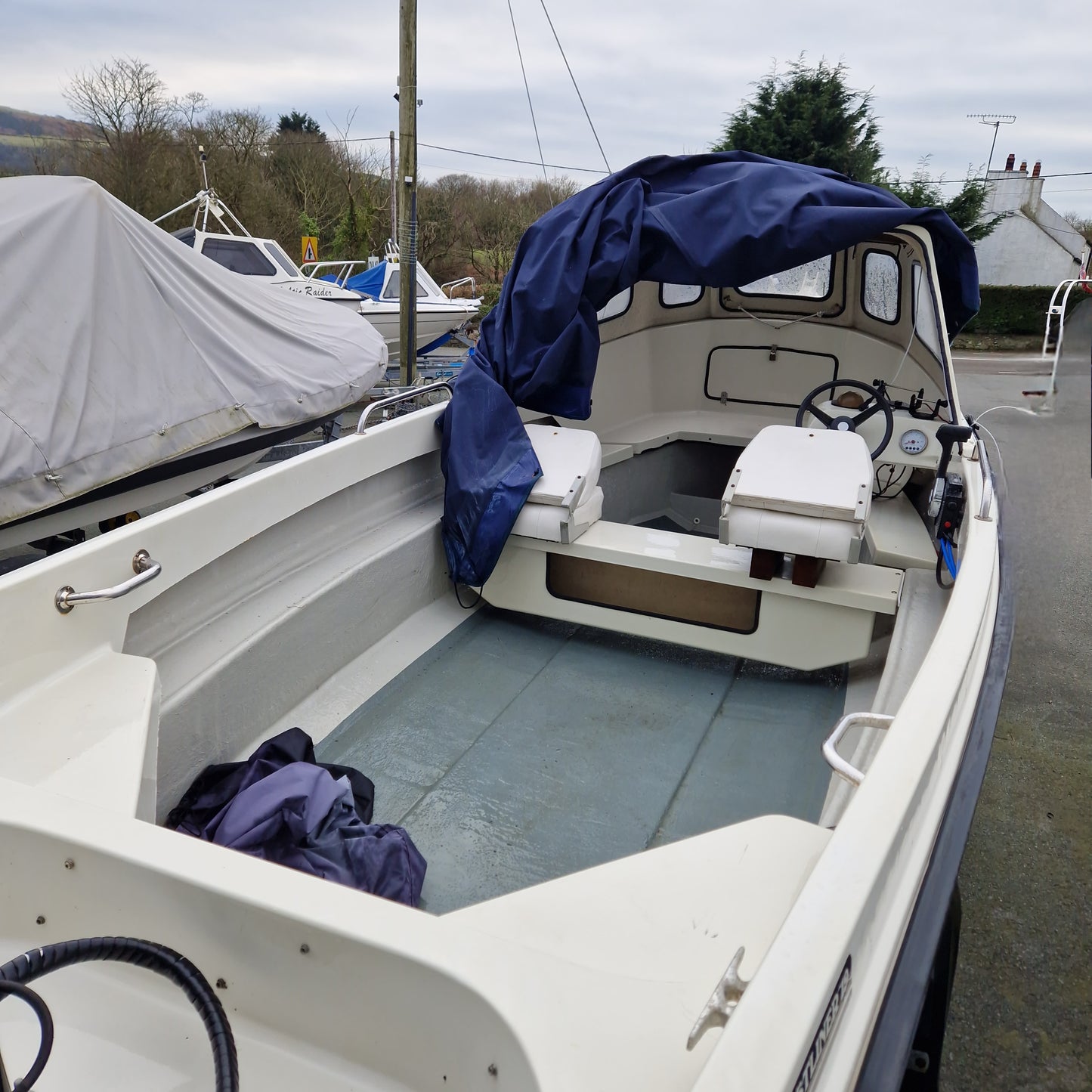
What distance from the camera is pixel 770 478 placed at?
9.15 ft

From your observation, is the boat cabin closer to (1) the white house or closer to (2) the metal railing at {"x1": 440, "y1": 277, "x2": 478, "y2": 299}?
(2) the metal railing at {"x1": 440, "y1": 277, "x2": 478, "y2": 299}

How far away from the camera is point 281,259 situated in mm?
10422

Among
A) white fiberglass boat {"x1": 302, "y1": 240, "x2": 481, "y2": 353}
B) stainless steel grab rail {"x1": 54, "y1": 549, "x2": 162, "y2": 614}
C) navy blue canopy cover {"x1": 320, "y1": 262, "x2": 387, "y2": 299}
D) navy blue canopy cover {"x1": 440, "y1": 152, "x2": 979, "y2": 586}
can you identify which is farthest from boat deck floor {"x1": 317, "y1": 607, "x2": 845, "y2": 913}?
Answer: navy blue canopy cover {"x1": 320, "y1": 262, "x2": 387, "y2": 299}

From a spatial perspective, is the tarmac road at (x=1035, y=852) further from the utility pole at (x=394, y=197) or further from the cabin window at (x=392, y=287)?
the utility pole at (x=394, y=197)

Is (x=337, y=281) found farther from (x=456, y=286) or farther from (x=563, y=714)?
(x=563, y=714)

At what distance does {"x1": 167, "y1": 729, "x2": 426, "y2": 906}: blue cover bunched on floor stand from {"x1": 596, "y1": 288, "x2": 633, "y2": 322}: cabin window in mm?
3196

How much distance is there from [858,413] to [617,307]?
1482mm

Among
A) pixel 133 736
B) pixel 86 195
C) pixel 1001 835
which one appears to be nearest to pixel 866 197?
pixel 1001 835

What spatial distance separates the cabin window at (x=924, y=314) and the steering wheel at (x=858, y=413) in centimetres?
29

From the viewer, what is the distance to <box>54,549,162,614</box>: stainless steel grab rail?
1801mm

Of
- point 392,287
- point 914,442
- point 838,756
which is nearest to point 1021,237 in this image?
point 392,287

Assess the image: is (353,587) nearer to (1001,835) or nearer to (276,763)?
(276,763)

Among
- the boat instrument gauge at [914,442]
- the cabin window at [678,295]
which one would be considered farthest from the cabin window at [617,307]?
the boat instrument gauge at [914,442]

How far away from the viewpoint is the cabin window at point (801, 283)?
4.94 m
